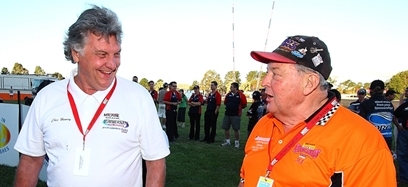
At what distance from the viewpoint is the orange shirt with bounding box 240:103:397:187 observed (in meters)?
1.74

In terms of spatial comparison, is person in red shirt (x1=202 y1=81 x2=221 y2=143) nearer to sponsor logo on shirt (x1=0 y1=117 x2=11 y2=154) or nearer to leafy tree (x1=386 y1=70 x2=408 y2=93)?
sponsor logo on shirt (x1=0 y1=117 x2=11 y2=154)

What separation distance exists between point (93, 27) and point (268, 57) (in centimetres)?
105

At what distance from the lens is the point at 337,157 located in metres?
1.82

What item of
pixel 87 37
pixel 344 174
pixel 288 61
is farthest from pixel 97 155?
pixel 344 174

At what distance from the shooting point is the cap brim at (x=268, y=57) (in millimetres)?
2050

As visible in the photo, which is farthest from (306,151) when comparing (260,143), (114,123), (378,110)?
(378,110)

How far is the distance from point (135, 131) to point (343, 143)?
1209 mm

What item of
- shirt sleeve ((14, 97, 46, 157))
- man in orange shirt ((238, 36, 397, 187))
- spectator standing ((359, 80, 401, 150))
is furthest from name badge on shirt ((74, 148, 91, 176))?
spectator standing ((359, 80, 401, 150))

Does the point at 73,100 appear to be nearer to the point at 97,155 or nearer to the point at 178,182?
the point at 97,155

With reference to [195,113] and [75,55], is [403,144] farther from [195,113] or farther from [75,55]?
[75,55]

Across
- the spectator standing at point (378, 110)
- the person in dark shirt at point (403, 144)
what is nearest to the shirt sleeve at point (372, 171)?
the spectator standing at point (378, 110)

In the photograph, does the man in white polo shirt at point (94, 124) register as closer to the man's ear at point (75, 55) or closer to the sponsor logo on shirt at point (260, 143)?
the man's ear at point (75, 55)

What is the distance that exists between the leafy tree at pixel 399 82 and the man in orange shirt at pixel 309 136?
50.3 meters

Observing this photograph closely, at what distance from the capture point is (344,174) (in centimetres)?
178
